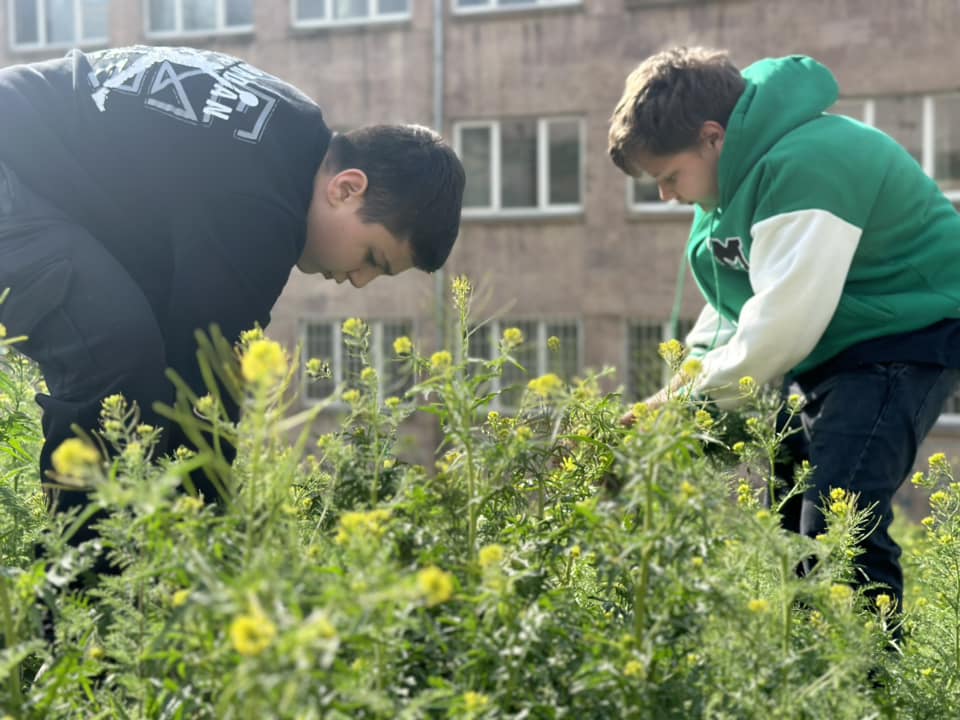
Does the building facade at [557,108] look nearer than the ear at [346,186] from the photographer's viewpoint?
No

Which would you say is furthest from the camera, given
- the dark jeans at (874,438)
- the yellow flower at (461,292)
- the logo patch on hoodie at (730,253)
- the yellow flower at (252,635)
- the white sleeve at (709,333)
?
the white sleeve at (709,333)

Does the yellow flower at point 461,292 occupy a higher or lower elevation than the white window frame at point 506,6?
lower

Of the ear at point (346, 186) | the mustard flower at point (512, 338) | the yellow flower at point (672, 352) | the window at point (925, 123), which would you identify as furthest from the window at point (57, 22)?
the mustard flower at point (512, 338)

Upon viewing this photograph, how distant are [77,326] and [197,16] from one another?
17.2 meters

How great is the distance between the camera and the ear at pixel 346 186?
2.64 metres

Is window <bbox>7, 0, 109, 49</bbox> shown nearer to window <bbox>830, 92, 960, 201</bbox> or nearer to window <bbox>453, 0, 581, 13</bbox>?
window <bbox>453, 0, 581, 13</bbox>

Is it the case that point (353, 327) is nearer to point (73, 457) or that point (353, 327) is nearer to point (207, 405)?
point (207, 405)

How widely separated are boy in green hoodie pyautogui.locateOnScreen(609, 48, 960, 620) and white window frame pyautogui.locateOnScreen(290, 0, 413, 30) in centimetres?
1380

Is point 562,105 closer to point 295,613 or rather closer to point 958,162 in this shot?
point 958,162

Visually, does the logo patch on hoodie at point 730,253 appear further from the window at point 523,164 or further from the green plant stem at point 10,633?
the window at point 523,164

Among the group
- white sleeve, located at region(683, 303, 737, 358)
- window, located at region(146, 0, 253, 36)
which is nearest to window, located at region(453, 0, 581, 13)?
window, located at region(146, 0, 253, 36)

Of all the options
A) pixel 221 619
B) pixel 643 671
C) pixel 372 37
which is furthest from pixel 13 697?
pixel 372 37

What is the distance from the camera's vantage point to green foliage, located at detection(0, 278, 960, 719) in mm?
1216

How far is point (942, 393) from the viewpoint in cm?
307
